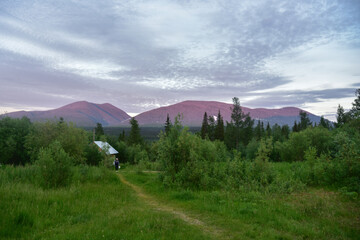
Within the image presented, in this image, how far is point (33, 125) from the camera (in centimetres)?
3034

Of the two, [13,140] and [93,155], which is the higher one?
[13,140]

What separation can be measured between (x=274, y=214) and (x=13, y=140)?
3415cm

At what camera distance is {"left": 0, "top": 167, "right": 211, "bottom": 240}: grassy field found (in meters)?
5.67

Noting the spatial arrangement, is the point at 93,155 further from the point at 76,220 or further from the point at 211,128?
the point at 211,128

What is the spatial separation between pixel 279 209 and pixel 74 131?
29669mm

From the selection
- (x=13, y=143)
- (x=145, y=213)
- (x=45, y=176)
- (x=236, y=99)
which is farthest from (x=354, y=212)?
(x=236, y=99)

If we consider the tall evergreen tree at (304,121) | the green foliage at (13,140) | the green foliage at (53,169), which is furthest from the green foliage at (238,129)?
the green foliage at (53,169)

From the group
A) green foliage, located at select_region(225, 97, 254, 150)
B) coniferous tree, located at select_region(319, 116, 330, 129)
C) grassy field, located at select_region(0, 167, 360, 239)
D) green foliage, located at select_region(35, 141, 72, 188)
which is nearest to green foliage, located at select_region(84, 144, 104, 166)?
green foliage, located at select_region(35, 141, 72, 188)

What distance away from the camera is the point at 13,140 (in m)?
27.9

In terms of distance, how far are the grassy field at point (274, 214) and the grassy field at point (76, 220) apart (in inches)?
63.6

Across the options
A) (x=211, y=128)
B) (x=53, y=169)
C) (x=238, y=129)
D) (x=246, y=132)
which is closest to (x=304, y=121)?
(x=246, y=132)

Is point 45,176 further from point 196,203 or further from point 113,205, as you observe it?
point 196,203

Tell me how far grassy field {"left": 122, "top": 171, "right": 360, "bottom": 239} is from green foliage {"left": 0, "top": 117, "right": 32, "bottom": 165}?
92.9 ft

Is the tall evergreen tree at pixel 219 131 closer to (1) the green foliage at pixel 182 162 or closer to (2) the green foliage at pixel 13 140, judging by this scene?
(2) the green foliage at pixel 13 140
